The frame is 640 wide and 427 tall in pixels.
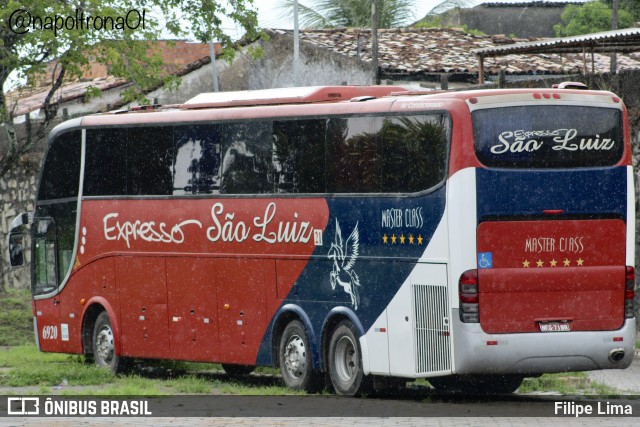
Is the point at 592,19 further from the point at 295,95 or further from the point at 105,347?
the point at 295,95

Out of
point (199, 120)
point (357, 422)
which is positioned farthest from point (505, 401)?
point (199, 120)

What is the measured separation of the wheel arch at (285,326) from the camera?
16.2 meters

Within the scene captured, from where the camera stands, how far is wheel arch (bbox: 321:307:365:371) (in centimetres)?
1571

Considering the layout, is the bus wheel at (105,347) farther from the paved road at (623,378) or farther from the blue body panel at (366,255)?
the paved road at (623,378)

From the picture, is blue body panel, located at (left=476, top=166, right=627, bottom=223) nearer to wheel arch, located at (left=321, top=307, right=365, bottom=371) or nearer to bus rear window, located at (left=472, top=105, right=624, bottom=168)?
bus rear window, located at (left=472, top=105, right=624, bottom=168)

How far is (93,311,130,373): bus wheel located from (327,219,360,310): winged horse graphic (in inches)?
186

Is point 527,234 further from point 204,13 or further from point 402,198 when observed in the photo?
point 204,13

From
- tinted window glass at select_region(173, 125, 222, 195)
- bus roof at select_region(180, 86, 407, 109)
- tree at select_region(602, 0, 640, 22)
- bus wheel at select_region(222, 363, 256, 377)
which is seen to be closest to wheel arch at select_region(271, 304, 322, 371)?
tinted window glass at select_region(173, 125, 222, 195)

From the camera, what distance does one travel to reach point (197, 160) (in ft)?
59.0

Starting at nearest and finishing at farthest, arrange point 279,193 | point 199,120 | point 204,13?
point 279,193 → point 199,120 → point 204,13

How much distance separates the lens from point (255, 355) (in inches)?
679

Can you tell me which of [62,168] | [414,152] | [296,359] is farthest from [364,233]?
[62,168]

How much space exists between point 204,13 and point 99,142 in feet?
27.4

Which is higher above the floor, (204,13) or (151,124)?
(204,13)
